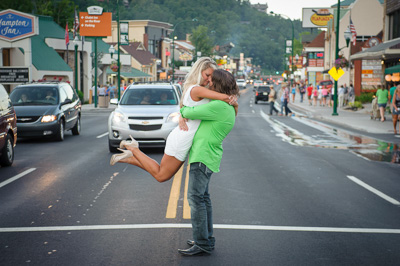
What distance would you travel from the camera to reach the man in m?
5.37

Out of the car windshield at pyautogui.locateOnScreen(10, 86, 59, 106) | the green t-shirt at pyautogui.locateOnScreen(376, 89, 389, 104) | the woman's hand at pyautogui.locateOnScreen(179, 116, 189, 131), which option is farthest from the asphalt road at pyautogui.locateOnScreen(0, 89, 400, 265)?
the green t-shirt at pyautogui.locateOnScreen(376, 89, 389, 104)

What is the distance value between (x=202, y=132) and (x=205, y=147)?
0.51ft

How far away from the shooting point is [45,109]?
1672cm

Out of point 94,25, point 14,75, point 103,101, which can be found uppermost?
point 94,25

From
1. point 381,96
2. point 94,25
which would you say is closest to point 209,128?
point 381,96

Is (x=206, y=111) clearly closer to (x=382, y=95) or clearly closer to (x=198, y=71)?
(x=198, y=71)

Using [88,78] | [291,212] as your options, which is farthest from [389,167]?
[88,78]

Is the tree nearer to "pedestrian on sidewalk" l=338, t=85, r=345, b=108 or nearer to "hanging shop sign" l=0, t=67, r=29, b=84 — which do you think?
"pedestrian on sidewalk" l=338, t=85, r=345, b=108

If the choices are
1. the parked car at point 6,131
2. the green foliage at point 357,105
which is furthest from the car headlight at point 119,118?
the green foliage at point 357,105

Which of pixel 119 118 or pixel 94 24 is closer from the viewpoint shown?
pixel 119 118

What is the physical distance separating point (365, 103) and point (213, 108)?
3590 centimetres

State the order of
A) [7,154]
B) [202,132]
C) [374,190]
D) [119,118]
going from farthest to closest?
[119,118] → [7,154] → [374,190] → [202,132]

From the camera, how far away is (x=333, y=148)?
627 inches

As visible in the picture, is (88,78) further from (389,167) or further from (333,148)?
(389,167)
